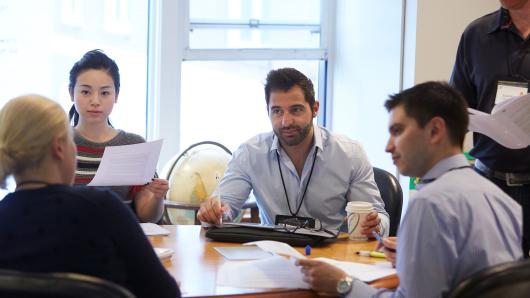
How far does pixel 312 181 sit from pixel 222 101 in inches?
70.6

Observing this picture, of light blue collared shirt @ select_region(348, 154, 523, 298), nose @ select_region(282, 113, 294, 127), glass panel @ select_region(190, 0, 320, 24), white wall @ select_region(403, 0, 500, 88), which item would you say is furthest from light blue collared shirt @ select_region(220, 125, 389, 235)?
glass panel @ select_region(190, 0, 320, 24)

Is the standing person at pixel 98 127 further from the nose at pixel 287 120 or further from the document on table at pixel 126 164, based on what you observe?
the nose at pixel 287 120

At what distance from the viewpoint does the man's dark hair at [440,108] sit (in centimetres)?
185

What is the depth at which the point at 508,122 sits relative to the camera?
2.50 m

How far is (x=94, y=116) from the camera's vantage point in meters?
2.96

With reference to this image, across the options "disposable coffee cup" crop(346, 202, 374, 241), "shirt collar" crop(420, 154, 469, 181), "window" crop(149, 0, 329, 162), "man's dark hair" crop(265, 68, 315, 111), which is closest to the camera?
"shirt collar" crop(420, 154, 469, 181)

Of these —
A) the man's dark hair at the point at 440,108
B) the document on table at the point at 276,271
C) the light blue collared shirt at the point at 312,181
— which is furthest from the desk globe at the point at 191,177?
the man's dark hair at the point at 440,108

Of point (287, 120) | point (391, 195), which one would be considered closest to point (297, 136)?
point (287, 120)

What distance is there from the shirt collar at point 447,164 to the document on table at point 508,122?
618 millimetres

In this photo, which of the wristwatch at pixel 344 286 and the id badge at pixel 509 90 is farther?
the id badge at pixel 509 90

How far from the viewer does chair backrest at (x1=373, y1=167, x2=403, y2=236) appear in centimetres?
294

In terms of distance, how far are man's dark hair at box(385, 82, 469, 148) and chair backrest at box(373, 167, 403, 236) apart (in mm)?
1090

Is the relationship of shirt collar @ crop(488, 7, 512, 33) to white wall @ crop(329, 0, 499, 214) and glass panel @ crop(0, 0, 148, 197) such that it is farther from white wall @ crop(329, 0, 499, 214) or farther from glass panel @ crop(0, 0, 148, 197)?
glass panel @ crop(0, 0, 148, 197)

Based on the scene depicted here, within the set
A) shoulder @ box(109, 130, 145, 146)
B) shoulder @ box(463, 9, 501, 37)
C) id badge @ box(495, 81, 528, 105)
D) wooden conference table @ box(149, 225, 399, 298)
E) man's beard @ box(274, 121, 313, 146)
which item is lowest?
wooden conference table @ box(149, 225, 399, 298)
